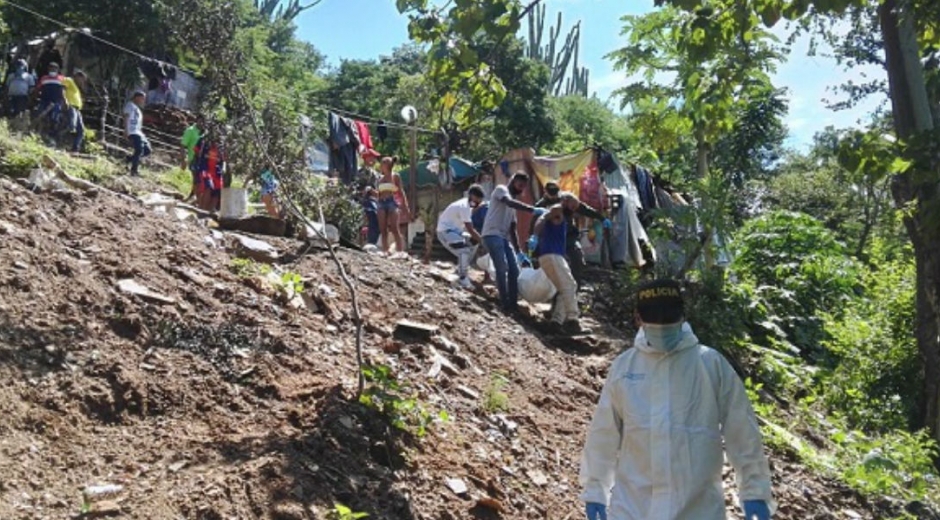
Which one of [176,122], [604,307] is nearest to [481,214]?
[604,307]

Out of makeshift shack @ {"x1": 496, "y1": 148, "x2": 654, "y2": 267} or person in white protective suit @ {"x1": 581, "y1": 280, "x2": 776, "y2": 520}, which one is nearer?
person in white protective suit @ {"x1": 581, "y1": 280, "x2": 776, "y2": 520}

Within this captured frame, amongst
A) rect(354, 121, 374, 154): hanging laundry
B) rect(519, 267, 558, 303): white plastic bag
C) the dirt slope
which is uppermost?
rect(354, 121, 374, 154): hanging laundry

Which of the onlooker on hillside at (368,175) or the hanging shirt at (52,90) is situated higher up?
the hanging shirt at (52,90)

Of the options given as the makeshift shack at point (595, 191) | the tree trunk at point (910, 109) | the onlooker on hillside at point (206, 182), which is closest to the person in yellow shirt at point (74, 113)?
the onlooker on hillside at point (206, 182)

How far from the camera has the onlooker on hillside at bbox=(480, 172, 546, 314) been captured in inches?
378

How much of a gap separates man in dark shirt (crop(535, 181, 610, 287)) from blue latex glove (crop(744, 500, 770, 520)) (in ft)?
20.0

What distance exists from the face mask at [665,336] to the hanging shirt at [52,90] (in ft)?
37.8

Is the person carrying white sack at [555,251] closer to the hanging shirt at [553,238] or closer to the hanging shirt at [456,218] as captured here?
the hanging shirt at [553,238]

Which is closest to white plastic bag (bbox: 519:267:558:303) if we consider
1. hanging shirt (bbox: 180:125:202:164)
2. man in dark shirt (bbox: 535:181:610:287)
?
man in dark shirt (bbox: 535:181:610:287)

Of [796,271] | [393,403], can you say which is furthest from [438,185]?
[393,403]

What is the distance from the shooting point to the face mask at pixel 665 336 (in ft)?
12.4

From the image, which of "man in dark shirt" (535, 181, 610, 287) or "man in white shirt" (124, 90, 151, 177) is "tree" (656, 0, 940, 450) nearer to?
"man in dark shirt" (535, 181, 610, 287)

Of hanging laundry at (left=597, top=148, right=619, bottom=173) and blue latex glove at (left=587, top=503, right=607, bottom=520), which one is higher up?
hanging laundry at (left=597, top=148, right=619, bottom=173)

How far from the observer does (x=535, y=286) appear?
390 inches
